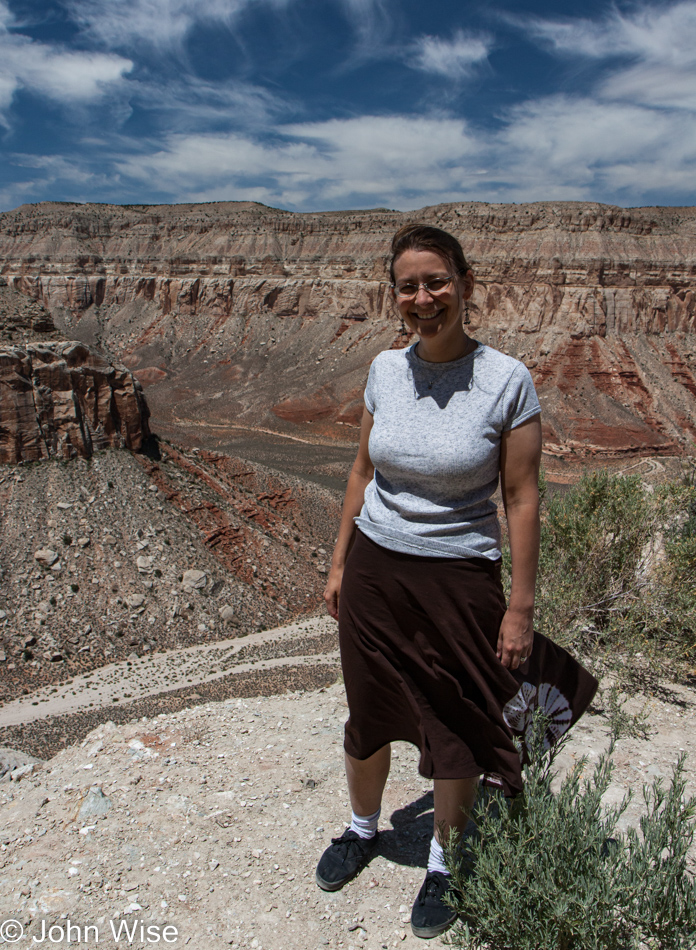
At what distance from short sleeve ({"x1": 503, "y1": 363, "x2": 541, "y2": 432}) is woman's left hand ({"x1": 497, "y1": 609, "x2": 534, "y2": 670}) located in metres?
0.87

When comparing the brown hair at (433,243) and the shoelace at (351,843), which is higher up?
the brown hair at (433,243)

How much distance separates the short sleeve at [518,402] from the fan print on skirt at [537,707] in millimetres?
1295

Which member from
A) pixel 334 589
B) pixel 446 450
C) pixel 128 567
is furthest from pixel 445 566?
pixel 128 567

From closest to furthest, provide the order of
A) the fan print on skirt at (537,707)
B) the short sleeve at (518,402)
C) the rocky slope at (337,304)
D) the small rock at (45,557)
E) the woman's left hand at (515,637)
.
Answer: the short sleeve at (518,402), the woman's left hand at (515,637), the fan print on skirt at (537,707), the small rock at (45,557), the rocky slope at (337,304)

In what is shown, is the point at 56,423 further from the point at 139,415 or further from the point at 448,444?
the point at 448,444

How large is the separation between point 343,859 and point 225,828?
3.12 ft

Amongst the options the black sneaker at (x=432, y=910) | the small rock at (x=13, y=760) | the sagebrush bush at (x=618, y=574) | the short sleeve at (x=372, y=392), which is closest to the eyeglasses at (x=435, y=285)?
the short sleeve at (x=372, y=392)

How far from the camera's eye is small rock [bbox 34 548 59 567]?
1677cm

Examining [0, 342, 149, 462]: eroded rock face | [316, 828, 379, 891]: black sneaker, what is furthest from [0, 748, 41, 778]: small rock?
[0, 342, 149, 462]: eroded rock face

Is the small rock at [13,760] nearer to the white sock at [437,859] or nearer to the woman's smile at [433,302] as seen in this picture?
the white sock at [437,859]

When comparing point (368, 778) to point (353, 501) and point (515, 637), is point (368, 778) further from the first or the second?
point (353, 501)

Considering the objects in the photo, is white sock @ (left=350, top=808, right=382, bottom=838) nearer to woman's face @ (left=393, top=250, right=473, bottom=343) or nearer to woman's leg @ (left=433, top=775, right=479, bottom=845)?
Answer: woman's leg @ (left=433, top=775, right=479, bottom=845)

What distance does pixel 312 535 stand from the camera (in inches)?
907

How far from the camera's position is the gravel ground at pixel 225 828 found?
3336mm
